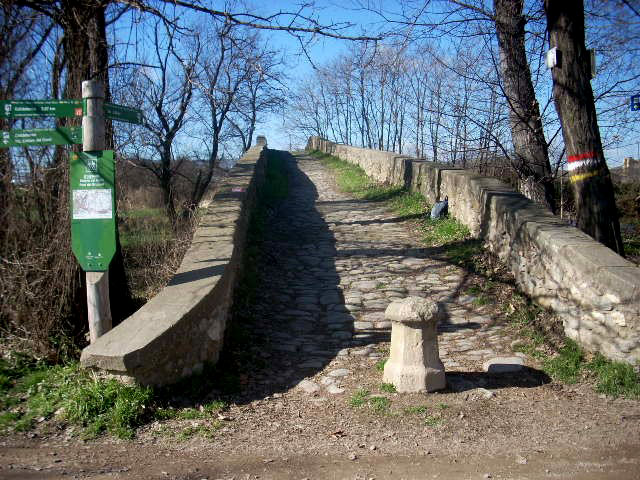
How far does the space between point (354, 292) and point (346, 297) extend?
0.18 m

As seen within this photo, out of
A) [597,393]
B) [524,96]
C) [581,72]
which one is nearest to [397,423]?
[597,393]

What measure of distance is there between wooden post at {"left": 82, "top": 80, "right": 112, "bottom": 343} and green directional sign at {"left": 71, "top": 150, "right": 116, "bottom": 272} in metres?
0.11

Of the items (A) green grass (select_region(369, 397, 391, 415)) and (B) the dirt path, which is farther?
(A) green grass (select_region(369, 397, 391, 415))

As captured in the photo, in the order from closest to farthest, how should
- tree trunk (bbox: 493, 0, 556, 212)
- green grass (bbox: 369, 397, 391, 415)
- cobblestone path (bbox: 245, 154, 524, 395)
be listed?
green grass (bbox: 369, 397, 391, 415), cobblestone path (bbox: 245, 154, 524, 395), tree trunk (bbox: 493, 0, 556, 212)

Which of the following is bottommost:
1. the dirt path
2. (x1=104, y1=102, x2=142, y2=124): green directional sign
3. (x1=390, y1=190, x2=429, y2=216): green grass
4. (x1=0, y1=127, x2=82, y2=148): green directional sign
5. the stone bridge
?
the dirt path

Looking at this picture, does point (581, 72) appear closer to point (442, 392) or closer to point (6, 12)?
point (442, 392)

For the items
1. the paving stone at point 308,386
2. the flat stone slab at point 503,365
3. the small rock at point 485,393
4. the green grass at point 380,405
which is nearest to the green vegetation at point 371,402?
the green grass at point 380,405

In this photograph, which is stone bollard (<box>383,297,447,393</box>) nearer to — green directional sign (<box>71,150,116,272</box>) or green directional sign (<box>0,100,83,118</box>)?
green directional sign (<box>71,150,116,272</box>)

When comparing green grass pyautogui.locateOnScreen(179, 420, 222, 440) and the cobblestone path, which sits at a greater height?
the cobblestone path

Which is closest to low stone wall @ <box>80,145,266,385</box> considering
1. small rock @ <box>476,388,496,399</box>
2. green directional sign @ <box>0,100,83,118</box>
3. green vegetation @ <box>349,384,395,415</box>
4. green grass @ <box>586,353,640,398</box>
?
green vegetation @ <box>349,384,395,415</box>

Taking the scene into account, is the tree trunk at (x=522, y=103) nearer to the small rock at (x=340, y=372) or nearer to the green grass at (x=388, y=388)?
the small rock at (x=340, y=372)

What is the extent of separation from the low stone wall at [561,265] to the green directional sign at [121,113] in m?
3.95

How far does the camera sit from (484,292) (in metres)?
6.61

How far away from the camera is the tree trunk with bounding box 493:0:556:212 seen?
29.8 feet
